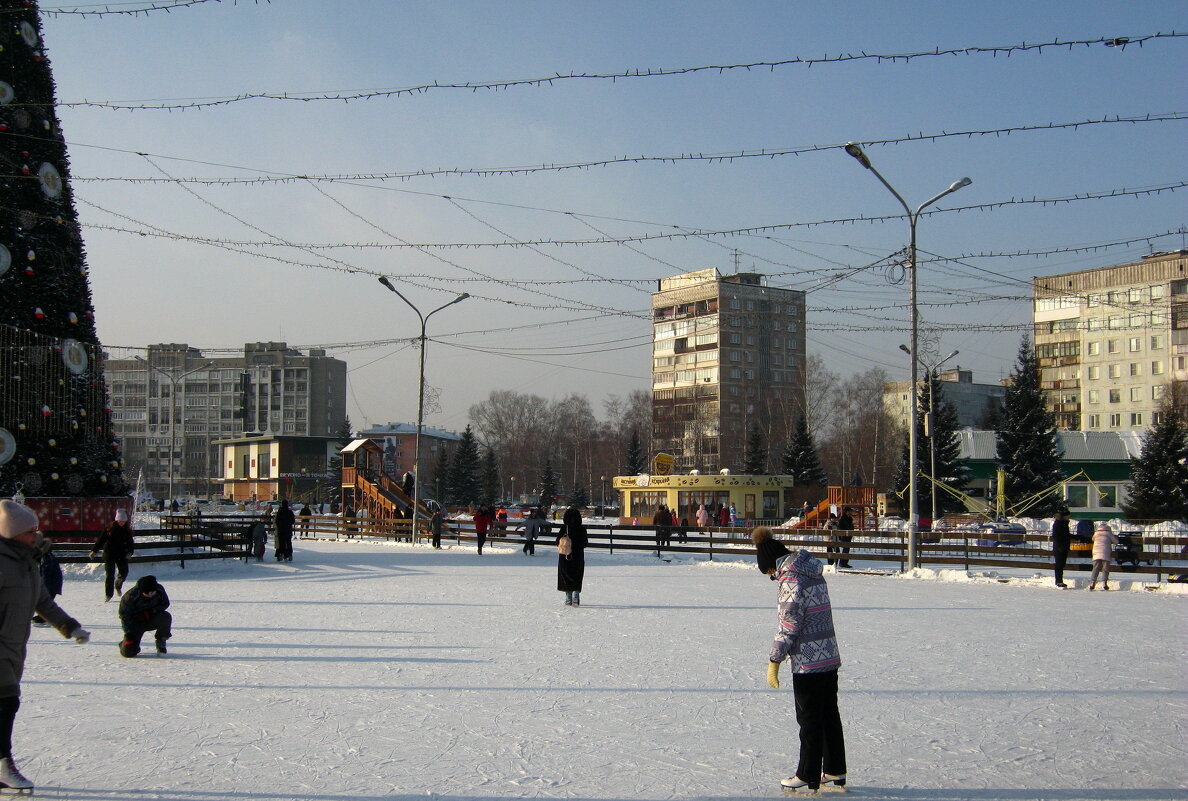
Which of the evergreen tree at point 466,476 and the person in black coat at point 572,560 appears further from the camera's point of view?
the evergreen tree at point 466,476

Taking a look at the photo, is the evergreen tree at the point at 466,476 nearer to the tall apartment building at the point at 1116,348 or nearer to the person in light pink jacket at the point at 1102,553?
the tall apartment building at the point at 1116,348

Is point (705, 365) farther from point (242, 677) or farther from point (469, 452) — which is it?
point (242, 677)

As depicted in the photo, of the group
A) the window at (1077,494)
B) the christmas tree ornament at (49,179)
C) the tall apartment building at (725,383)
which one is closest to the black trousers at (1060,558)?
the christmas tree ornament at (49,179)

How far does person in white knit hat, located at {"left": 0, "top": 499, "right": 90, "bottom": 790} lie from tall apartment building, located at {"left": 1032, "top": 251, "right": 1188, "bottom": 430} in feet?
258

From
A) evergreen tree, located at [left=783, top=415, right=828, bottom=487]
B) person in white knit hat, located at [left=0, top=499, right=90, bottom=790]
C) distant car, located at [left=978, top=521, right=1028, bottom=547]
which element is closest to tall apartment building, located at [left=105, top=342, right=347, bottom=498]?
evergreen tree, located at [left=783, top=415, right=828, bottom=487]

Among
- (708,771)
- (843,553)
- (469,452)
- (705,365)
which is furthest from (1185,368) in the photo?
(708,771)

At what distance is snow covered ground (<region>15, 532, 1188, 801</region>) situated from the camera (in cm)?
619

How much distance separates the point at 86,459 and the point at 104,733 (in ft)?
55.4

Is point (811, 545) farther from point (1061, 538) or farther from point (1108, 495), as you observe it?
point (1108, 495)

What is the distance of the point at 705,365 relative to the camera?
97.6 meters

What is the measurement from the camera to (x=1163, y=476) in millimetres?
45500

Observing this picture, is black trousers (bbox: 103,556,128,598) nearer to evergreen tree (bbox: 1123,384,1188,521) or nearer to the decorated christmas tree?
the decorated christmas tree

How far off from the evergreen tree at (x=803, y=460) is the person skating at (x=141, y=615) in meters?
57.2

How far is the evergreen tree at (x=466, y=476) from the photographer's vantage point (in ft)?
278
